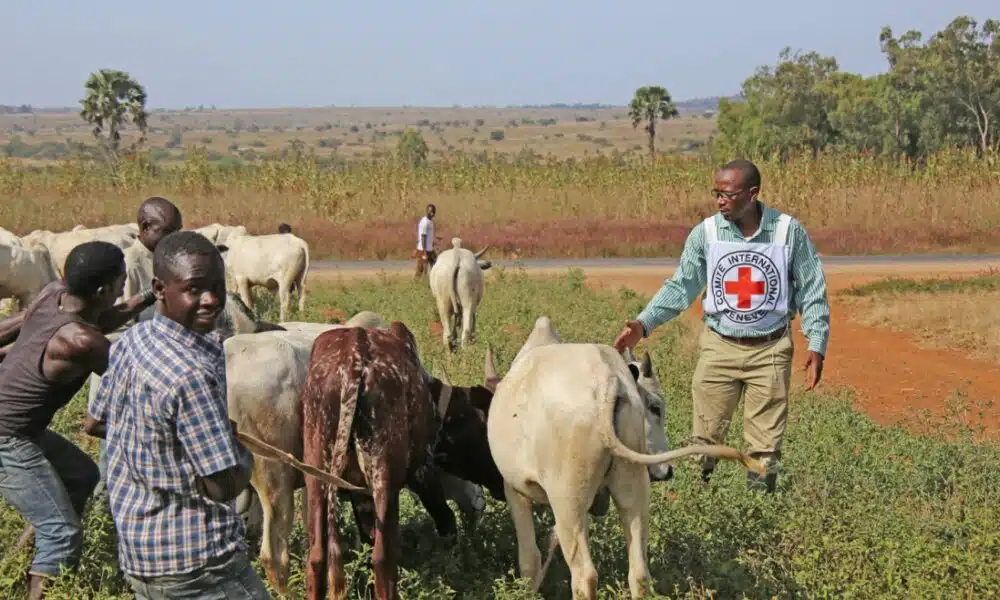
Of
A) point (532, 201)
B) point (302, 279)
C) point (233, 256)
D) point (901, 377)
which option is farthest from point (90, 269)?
point (532, 201)

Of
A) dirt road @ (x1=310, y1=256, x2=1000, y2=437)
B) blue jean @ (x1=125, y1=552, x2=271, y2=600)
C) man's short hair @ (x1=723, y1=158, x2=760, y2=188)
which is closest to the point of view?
blue jean @ (x1=125, y1=552, x2=271, y2=600)

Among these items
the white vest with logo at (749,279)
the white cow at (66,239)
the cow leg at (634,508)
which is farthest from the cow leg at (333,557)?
the white cow at (66,239)

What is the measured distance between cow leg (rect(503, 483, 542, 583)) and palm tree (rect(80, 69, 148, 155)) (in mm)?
44641

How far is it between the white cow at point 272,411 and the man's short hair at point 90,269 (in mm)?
895

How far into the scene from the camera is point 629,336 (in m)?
6.78

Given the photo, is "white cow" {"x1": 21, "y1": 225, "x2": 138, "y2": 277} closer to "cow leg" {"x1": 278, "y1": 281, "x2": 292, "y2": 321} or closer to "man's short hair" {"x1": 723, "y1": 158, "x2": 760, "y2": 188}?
"cow leg" {"x1": 278, "y1": 281, "x2": 292, "y2": 321}

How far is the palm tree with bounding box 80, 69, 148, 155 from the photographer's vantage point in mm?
47688

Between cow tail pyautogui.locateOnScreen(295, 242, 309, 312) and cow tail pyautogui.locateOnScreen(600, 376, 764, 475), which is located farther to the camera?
cow tail pyautogui.locateOnScreen(295, 242, 309, 312)

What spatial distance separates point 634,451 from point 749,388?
2.08 metres

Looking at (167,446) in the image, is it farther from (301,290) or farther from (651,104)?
(651,104)

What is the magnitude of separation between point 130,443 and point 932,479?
6.15 metres

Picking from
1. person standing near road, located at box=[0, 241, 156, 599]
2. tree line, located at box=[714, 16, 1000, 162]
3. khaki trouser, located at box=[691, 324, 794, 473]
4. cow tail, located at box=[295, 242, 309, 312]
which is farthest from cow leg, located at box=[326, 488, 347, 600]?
tree line, located at box=[714, 16, 1000, 162]

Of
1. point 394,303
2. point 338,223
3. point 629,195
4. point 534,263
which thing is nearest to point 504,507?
point 394,303

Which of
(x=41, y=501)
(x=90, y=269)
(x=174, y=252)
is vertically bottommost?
(x=41, y=501)
